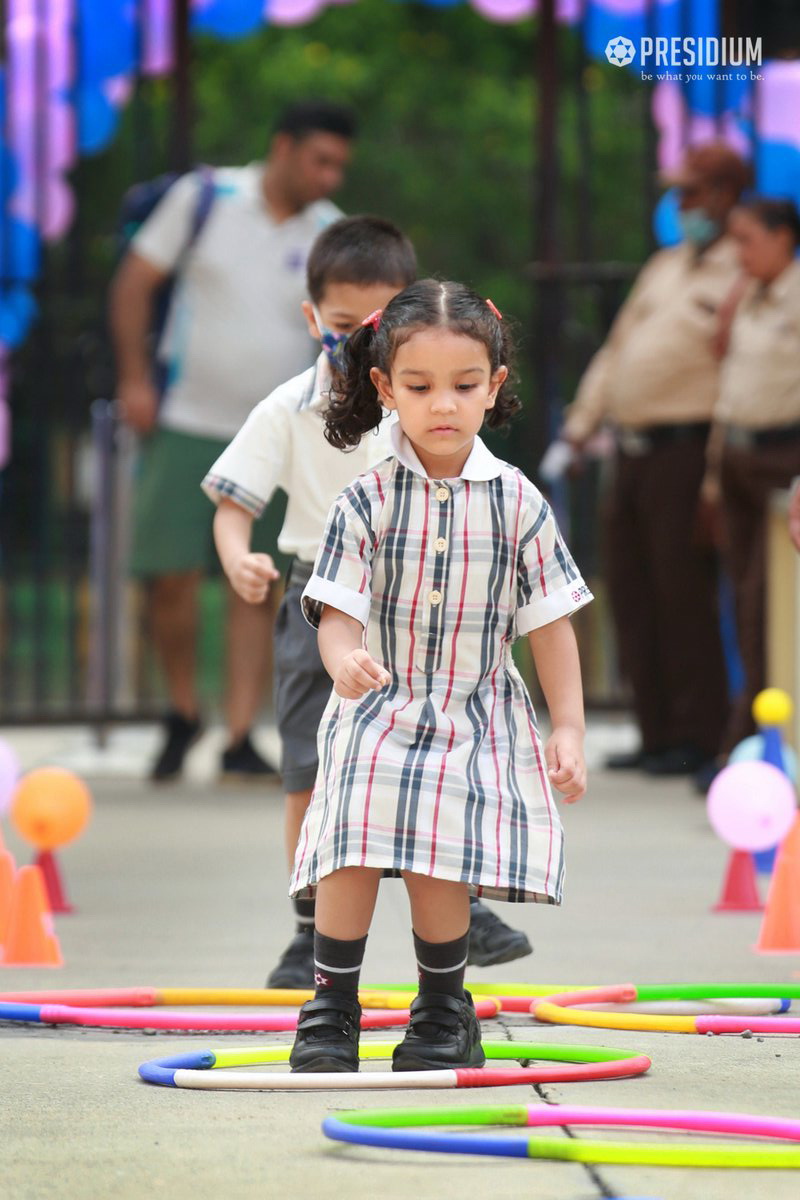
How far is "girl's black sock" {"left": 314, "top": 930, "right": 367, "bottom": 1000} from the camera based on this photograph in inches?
130

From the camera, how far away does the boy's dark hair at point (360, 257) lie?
4.11 m

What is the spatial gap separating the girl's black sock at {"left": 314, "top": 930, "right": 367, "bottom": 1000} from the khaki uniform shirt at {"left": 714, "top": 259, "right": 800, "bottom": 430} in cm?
371

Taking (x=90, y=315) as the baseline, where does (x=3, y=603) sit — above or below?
below

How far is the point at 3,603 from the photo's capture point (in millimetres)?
9773

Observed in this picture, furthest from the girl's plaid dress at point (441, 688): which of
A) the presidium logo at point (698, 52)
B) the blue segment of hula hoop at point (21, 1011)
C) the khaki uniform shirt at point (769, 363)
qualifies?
the presidium logo at point (698, 52)

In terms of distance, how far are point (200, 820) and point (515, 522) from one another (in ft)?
11.3

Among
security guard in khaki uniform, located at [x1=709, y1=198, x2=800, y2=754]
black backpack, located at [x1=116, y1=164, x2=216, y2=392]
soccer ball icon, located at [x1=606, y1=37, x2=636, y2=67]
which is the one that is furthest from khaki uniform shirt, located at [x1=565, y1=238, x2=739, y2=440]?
black backpack, located at [x1=116, y1=164, x2=216, y2=392]

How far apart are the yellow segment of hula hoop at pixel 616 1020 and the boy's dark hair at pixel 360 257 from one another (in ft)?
4.72

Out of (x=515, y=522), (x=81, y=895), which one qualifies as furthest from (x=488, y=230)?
(x=515, y=522)

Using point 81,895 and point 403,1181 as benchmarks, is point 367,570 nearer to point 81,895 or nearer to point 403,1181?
point 403,1181

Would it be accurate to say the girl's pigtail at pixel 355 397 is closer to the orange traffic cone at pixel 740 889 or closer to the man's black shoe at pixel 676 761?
the orange traffic cone at pixel 740 889

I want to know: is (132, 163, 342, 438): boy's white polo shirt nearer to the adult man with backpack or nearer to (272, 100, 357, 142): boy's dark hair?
the adult man with backpack

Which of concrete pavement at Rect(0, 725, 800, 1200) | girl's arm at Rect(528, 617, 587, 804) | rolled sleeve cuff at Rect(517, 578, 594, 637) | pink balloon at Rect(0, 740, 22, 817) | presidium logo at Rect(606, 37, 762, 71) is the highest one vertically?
presidium logo at Rect(606, 37, 762, 71)

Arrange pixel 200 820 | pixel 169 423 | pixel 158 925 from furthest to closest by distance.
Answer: pixel 169 423, pixel 200 820, pixel 158 925
